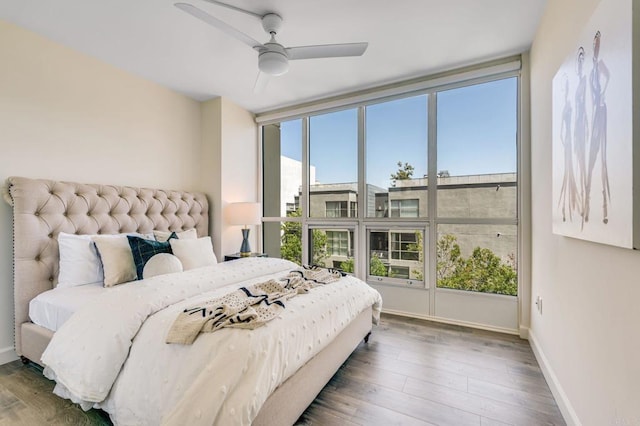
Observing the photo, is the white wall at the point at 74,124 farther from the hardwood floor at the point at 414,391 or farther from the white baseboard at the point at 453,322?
the white baseboard at the point at 453,322

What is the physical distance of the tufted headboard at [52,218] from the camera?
7.14 feet

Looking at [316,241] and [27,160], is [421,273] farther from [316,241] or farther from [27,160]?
[27,160]

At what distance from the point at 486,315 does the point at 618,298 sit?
2.00m

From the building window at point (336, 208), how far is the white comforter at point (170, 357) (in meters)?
1.94

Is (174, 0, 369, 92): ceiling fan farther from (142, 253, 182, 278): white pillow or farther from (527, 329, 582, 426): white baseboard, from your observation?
(527, 329, 582, 426): white baseboard

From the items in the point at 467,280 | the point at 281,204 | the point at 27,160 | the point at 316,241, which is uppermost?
the point at 27,160

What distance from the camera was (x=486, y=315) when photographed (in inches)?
117

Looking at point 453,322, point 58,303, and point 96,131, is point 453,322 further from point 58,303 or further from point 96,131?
point 96,131

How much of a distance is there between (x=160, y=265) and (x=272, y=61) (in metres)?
1.73

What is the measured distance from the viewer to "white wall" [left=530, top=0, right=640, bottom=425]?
1.10m

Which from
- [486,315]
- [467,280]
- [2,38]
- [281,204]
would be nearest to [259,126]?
[281,204]

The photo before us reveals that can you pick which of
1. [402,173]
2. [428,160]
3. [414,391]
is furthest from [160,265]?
[428,160]

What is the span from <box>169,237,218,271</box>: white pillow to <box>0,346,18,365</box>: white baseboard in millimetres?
1333

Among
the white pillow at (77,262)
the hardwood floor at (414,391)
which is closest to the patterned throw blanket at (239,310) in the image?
the hardwood floor at (414,391)
